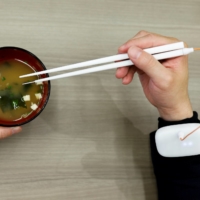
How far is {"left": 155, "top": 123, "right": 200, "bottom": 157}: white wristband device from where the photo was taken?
0.69 metres

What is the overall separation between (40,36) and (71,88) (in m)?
0.18

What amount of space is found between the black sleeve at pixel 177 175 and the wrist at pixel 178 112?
0.05 ft

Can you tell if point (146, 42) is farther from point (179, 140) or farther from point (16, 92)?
point (16, 92)

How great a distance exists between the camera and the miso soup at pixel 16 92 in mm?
713

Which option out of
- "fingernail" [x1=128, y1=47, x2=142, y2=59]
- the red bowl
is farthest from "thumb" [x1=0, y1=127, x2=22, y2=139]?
"fingernail" [x1=128, y1=47, x2=142, y2=59]

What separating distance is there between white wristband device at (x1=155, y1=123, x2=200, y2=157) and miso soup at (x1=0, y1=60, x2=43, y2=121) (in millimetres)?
350

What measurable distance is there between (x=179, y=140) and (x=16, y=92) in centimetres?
46

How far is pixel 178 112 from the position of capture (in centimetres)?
75

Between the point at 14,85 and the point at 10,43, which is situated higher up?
the point at 10,43

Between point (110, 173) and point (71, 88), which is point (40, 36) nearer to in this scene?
point (71, 88)

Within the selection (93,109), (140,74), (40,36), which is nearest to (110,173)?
(93,109)

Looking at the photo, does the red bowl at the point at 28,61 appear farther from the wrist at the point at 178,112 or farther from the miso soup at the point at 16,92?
the wrist at the point at 178,112

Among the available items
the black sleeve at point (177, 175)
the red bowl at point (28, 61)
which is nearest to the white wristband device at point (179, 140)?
the black sleeve at point (177, 175)

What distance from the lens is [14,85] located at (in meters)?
0.72
